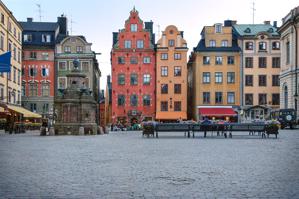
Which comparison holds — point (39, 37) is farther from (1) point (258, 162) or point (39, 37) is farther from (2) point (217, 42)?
(1) point (258, 162)

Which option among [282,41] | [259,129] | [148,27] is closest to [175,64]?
[148,27]

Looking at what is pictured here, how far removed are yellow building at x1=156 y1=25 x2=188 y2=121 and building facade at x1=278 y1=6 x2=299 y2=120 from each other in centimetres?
1469

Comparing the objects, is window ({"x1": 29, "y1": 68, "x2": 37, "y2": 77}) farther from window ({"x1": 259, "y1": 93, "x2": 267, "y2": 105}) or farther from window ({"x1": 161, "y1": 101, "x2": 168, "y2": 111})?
window ({"x1": 259, "y1": 93, "x2": 267, "y2": 105})

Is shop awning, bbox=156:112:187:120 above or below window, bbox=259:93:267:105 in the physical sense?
below

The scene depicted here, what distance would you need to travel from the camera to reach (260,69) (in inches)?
2758

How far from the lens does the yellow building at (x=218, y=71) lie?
70062 millimetres

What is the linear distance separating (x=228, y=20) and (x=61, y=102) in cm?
4245

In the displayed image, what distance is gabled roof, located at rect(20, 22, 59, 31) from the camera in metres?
76.8

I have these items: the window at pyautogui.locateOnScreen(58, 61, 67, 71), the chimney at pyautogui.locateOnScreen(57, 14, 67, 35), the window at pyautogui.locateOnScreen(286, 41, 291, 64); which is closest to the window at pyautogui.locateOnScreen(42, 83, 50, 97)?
the window at pyautogui.locateOnScreen(58, 61, 67, 71)

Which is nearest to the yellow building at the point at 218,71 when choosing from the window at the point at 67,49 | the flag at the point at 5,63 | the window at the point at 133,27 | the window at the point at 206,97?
the window at the point at 206,97

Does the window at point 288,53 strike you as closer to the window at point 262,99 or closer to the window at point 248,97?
the window at point 262,99

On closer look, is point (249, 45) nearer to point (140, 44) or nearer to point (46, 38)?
point (140, 44)

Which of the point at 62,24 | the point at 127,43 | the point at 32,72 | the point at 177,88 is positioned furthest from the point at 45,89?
the point at 177,88

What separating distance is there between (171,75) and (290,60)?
18.3 m
